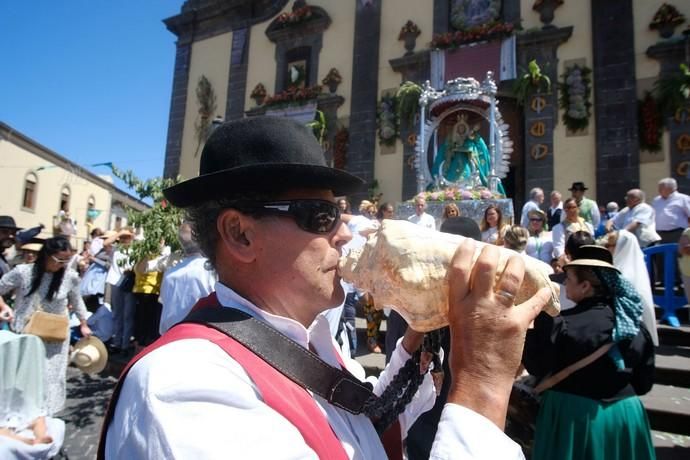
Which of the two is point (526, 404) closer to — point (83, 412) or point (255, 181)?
point (255, 181)

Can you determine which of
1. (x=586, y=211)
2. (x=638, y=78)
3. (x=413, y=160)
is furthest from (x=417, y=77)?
(x=586, y=211)

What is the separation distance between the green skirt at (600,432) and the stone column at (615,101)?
9.59 metres

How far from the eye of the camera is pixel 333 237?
1.32 m

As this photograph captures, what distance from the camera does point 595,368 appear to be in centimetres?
286

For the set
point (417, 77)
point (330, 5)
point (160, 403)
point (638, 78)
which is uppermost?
point (330, 5)

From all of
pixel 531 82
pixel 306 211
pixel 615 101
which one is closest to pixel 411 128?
pixel 531 82

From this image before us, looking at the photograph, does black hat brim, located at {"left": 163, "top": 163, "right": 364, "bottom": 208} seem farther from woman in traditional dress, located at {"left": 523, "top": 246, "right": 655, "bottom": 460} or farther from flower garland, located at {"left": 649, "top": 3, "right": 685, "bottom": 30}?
flower garland, located at {"left": 649, "top": 3, "right": 685, "bottom": 30}

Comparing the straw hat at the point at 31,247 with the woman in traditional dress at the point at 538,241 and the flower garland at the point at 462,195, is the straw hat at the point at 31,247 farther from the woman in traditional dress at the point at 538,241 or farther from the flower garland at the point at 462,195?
the flower garland at the point at 462,195

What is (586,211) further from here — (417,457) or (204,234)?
(204,234)

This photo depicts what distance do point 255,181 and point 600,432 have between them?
2821 mm

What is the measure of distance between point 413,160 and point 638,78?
243 inches

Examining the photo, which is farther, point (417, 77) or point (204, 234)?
point (417, 77)

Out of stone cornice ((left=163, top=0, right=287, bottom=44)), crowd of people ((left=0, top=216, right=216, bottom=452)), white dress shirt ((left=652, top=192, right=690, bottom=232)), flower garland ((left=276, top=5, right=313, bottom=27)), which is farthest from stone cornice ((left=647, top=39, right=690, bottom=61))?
stone cornice ((left=163, top=0, right=287, bottom=44))

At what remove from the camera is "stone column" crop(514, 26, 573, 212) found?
11.8m
